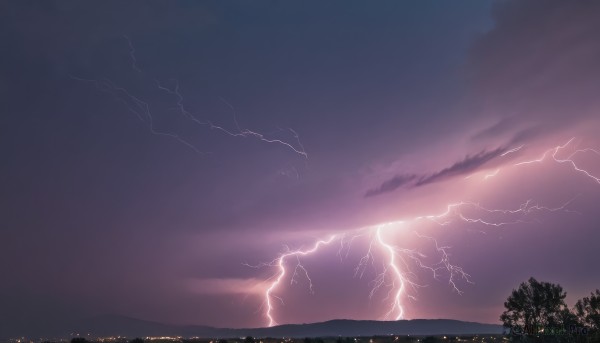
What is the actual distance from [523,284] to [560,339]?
566 cm

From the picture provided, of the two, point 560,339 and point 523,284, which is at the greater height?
point 523,284

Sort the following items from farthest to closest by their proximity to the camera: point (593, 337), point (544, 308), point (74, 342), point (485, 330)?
point (485, 330)
point (74, 342)
point (544, 308)
point (593, 337)

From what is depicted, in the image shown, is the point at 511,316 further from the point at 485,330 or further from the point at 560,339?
the point at 485,330

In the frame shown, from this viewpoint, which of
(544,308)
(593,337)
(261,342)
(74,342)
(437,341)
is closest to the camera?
(593,337)

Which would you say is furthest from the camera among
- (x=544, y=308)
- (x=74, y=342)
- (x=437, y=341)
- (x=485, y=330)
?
(x=485, y=330)

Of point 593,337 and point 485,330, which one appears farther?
point 485,330

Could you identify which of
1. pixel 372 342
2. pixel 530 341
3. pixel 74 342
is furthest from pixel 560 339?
pixel 74 342

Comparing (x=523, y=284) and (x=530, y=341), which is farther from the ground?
(x=523, y=284)

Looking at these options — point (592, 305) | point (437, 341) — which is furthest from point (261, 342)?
point (592, 305)

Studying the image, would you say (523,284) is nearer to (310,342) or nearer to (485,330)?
(310,342)

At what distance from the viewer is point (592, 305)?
120 ft

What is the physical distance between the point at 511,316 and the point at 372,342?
5424cm

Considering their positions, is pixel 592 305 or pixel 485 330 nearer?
pixel 592 305

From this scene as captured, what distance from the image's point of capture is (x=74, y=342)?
79875 millimetres
